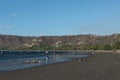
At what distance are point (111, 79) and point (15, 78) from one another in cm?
863

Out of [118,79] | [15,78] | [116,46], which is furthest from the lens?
[116,46]

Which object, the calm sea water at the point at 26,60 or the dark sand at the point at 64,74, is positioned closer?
the dark sand at the point at 64,74

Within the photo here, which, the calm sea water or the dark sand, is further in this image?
the calm sea water

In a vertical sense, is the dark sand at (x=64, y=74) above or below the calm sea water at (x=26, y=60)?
above

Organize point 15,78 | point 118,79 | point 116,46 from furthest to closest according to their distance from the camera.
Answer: point 116,46
point 15,78
point 118,79

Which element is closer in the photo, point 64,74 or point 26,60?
point 64,74

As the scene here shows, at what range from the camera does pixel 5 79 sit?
26031mm

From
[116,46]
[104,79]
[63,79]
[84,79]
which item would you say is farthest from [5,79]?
[116,46]

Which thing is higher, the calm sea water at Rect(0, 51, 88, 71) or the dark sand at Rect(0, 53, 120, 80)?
the dark sand at Rect(0, 53, 120, 80)

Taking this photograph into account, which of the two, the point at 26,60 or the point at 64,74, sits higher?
the point at 64,74

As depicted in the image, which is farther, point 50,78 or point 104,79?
point 50,78

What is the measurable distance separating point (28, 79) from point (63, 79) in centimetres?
308

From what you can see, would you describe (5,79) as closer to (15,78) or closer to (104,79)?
(15,78)

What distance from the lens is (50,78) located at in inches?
1076
